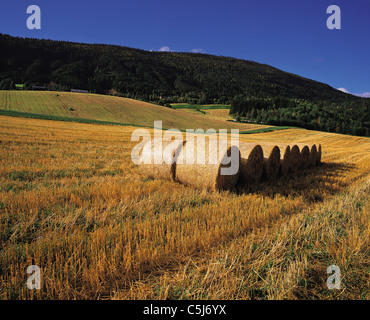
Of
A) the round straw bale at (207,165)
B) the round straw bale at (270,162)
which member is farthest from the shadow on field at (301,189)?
the round straw bale at (207,165)

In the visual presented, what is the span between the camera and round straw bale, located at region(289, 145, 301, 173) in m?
8.29

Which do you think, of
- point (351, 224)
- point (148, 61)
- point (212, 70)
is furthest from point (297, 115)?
point (148, 61)

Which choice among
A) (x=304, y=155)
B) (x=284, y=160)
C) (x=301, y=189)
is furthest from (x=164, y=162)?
(x=304, y=155)

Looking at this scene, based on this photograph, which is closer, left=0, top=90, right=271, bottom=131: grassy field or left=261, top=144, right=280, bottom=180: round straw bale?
left=261, top=144, right=280, bottom=180: round straw bale

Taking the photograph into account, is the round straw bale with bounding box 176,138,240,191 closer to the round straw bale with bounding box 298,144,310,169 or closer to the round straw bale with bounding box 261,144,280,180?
the round straw bale with bounding box 261,144,280,180

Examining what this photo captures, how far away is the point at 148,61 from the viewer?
186m

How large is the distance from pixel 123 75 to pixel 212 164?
147 meters

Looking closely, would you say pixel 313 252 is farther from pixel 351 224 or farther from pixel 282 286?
pixel 351 224

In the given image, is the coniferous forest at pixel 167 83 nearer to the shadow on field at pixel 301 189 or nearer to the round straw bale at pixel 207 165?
the shadow on field at pixel 301 189

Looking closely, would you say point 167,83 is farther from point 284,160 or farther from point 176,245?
point 176,245

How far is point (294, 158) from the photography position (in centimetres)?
847

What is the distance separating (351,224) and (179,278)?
3100 millimetres

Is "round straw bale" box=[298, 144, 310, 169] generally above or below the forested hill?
below

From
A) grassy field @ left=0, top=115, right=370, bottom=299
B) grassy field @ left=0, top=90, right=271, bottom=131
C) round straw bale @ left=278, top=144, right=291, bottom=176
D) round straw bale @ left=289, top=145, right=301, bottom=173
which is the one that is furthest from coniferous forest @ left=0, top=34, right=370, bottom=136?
grassy field @ left=0, top=115, right=370, bottom=299
